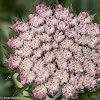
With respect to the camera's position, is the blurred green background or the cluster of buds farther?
the blurred green background

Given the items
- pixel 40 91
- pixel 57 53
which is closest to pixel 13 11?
pixel 57 53

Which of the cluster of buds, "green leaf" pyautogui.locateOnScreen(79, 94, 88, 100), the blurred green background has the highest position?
the blurred green background

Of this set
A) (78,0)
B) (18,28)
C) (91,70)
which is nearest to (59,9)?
(78,0)

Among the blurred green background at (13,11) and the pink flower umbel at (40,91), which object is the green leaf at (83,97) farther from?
the blurred green background at (13,11)

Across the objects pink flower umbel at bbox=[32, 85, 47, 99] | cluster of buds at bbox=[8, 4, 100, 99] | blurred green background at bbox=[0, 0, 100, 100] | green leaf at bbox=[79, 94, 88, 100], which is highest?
blurred green background at bbox=[0, 0, 100, 100]

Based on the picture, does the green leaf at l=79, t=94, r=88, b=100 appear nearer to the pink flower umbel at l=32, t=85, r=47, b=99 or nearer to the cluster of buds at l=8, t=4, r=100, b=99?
the cluster of buds at l=8, t=4, r=100, b=99

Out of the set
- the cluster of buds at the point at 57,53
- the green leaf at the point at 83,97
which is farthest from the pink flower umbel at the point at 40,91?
the green leaf at the point at 83,97

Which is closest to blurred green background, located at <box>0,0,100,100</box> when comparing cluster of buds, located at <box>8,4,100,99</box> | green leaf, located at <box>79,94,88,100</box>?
cluster of buds, located at <box>8,4,100,99</box>

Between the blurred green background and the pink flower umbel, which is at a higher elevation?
the blurred green background

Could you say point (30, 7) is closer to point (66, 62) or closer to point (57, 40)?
point (57, 40)

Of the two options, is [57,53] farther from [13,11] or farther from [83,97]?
[13,11]
